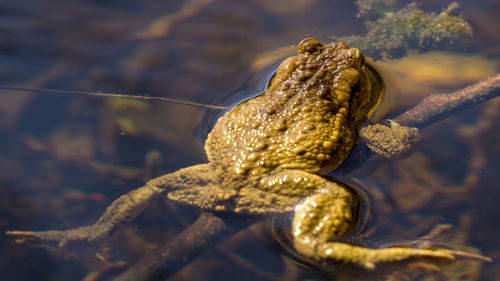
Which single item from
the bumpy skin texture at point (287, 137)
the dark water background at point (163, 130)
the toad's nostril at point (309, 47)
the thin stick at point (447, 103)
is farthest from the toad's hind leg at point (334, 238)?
the toad's nostril at point (309, 47)

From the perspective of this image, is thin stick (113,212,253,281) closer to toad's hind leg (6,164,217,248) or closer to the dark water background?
the dark water background

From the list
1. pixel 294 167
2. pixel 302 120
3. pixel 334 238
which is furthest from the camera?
pixel 302 120

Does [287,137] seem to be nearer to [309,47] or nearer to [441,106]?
[309,47]

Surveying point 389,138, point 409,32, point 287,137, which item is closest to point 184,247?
point 287,137

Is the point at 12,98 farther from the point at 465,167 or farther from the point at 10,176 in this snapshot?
the point at 465,167

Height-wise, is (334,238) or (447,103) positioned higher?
(447,103)

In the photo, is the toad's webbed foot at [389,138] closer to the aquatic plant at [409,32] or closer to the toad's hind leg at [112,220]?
the aquatic plant at [409,32]

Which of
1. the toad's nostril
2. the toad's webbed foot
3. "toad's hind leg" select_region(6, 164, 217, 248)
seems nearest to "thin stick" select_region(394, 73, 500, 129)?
the toad's webbed foot
